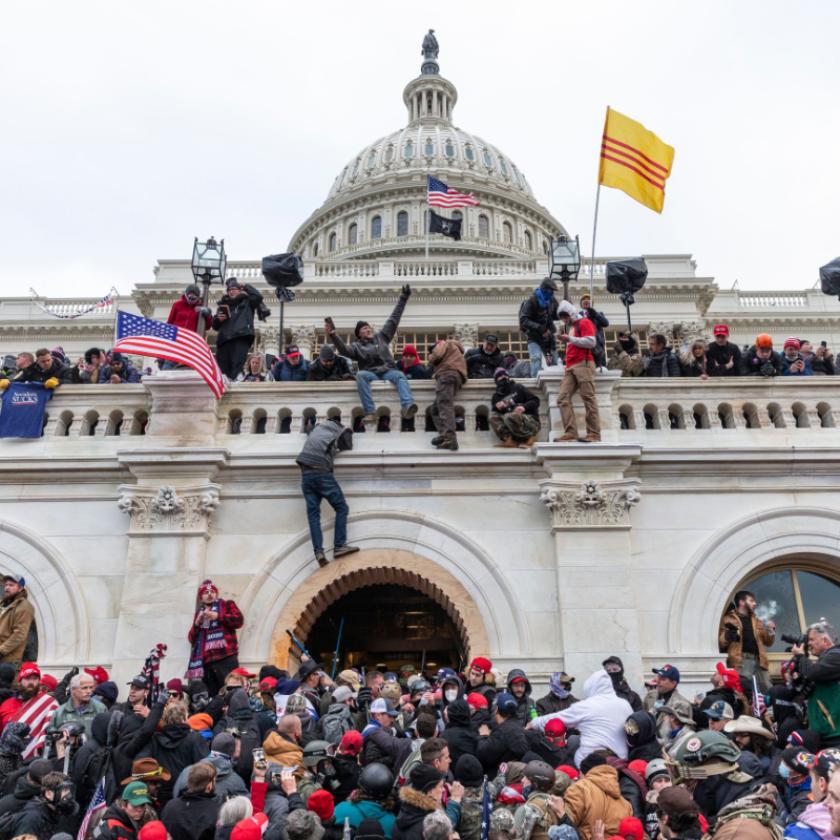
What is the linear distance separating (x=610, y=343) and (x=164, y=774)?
42.3 metres

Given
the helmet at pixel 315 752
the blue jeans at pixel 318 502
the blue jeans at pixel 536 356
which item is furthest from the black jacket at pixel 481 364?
the helmet at pixel 315 752

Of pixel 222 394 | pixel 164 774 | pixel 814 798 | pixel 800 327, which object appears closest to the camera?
pixel 814 798

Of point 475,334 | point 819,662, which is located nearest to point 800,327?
point 475,334

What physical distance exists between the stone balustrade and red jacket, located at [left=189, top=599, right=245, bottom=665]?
2.75 metres

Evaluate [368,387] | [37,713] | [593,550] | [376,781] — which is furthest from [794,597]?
[37,713]

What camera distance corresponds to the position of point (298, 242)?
324 ft

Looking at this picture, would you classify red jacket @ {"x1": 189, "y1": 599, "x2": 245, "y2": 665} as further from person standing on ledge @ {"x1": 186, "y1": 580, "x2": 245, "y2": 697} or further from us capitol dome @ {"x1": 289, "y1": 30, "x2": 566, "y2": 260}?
us capitol dome @ {"x1": 289, "y1": 30, "x2": 566, "y2": 260}

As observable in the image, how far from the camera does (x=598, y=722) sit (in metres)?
8.80

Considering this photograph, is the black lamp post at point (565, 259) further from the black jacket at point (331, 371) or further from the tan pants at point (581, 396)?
the black jacket at point (331, 371)

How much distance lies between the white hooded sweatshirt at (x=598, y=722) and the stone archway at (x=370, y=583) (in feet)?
9.71

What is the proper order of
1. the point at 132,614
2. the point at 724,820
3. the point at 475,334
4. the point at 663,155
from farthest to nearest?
the point at 475,334 → the point at 663,155 → the point at 132,614 → the point at 724,820

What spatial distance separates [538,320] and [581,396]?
2559 millimetres

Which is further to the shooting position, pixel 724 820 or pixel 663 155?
pixel 663 155

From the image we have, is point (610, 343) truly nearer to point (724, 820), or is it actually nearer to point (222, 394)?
point (222, 394)
